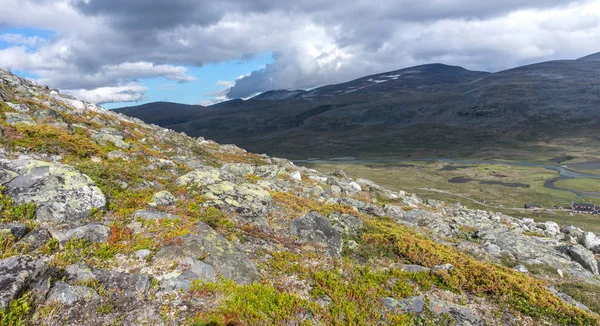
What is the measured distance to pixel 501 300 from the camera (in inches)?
404

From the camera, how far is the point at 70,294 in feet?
24.5

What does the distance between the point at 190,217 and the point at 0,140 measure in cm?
1360

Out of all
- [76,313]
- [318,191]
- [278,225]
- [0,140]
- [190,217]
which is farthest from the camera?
[318,191]

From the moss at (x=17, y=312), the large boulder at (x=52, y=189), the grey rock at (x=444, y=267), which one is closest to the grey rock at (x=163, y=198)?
the large boulder at (x=52, y=189)

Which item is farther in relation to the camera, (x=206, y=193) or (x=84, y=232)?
(x=206, y=193)

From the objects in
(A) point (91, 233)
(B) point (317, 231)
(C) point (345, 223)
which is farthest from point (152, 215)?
(C) point (345, 223)

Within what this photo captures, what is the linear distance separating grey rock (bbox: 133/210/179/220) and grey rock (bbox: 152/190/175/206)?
158cm

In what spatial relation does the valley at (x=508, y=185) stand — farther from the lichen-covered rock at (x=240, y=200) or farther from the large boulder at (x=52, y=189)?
the large boulder at (x=52, y=189)

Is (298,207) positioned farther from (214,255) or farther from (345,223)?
(214,255)

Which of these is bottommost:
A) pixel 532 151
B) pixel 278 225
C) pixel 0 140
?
pixel 532 151

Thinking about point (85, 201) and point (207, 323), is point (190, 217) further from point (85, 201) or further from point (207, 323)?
point (207, 323)

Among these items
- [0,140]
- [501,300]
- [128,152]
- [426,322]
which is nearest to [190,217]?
[426,322]

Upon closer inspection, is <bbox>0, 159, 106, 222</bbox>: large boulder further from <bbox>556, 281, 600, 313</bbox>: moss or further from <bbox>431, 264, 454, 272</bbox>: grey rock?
<bbox>556, 281, 600, 313</bbox>: moss

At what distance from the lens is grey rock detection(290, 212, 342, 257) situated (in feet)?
45.8
